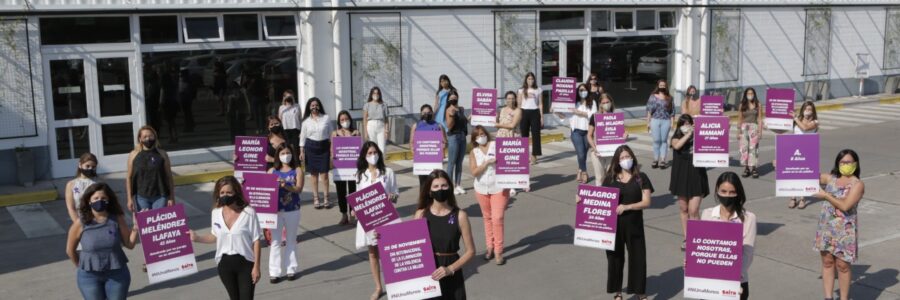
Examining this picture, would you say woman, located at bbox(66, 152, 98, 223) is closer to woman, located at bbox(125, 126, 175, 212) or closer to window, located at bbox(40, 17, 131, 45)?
woman, located at bbox(125, 126, 175, 212)

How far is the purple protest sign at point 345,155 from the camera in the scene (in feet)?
40.3

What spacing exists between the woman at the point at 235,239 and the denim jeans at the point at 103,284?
0.64 meters

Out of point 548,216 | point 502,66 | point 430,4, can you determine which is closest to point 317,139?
point 548,216

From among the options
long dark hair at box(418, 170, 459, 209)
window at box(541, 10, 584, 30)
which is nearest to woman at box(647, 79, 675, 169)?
window at box(541, 10, 584, 30)

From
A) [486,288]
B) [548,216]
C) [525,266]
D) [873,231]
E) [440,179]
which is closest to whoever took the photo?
[440,179]

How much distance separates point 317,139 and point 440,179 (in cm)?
646

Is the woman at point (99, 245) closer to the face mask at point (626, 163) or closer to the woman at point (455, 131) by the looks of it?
the face mask at point (626, 163)

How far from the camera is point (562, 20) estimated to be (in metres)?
22.8

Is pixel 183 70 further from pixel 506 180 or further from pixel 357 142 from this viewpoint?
pixel 506 180

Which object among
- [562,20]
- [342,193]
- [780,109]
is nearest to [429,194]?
[342,193]

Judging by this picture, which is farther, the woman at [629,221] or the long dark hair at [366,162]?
the long dark hair at [366,162]

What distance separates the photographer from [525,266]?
1059 cm

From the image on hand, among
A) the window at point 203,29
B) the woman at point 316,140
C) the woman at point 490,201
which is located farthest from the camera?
the window at point 203,29

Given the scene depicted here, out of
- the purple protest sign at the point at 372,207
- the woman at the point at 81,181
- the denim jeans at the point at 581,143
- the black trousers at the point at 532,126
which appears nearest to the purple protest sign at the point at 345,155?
the woman at the point at 81,181
